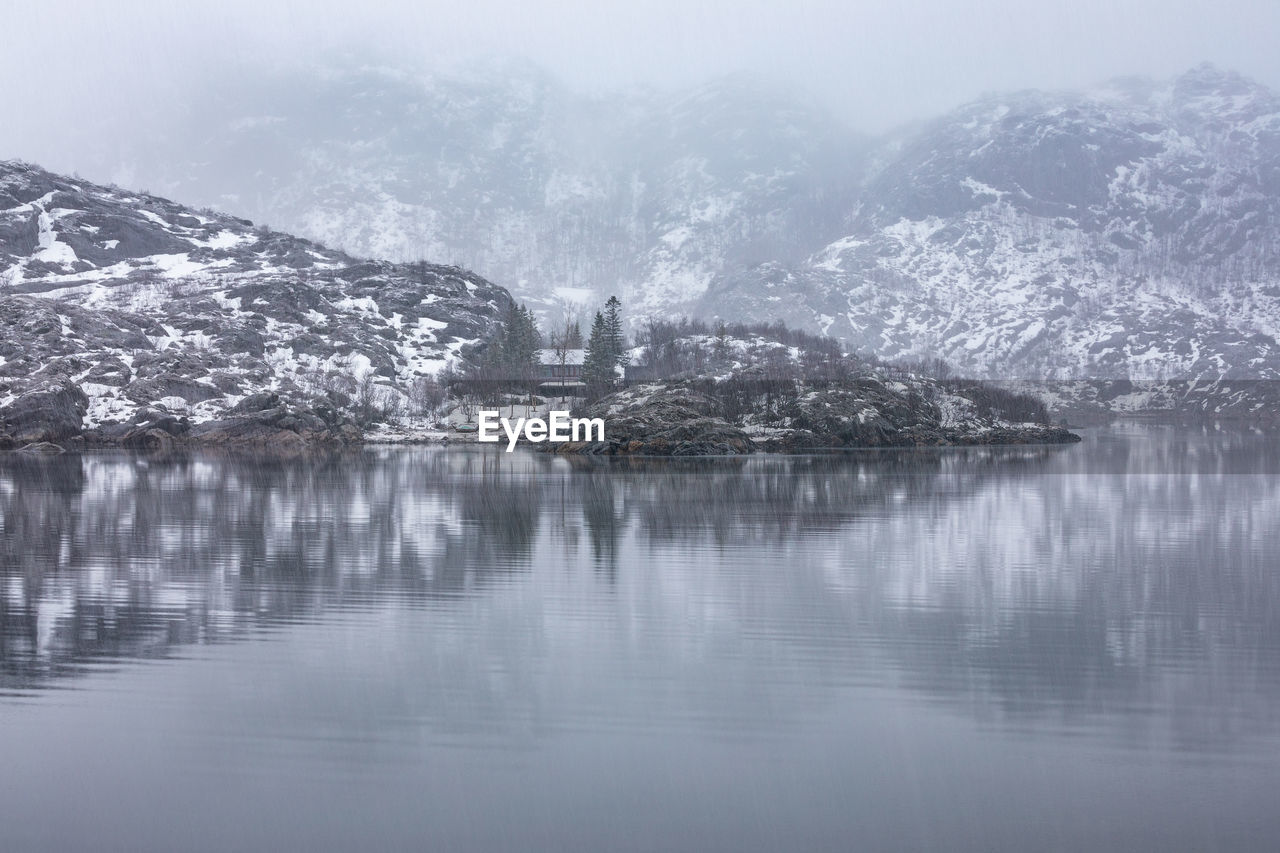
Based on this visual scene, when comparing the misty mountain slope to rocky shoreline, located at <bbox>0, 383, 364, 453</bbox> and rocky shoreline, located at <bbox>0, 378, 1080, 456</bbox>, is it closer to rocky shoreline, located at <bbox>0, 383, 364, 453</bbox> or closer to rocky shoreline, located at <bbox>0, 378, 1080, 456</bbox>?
rocky shoreline, located at <bbox>0, 383, 364, 453</bbox>

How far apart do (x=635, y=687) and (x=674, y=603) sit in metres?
6.87

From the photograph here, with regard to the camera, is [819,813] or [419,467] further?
[419,467]

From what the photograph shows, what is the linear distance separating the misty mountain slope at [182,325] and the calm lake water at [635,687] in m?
97.2

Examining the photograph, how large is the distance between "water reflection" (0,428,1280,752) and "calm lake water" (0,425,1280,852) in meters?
0.12

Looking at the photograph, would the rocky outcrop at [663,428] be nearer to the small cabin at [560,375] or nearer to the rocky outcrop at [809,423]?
the rocky outcrop at [809,423]

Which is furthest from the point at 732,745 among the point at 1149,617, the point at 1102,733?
the point at 1149,617

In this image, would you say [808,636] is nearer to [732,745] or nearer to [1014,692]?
[1014,692]

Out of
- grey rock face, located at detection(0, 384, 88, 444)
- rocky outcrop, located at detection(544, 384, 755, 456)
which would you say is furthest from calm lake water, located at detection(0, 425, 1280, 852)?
grey rock face, located at detection(0, 384, 88, 444)

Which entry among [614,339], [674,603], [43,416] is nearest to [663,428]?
[614,339]

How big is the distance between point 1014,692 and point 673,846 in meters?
7.71

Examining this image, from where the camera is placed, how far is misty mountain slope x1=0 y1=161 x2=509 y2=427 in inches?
4887

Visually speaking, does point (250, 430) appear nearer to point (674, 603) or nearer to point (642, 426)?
point (642, 426)

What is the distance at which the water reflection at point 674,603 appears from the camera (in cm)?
1556

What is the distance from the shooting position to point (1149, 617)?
21.8 meters
